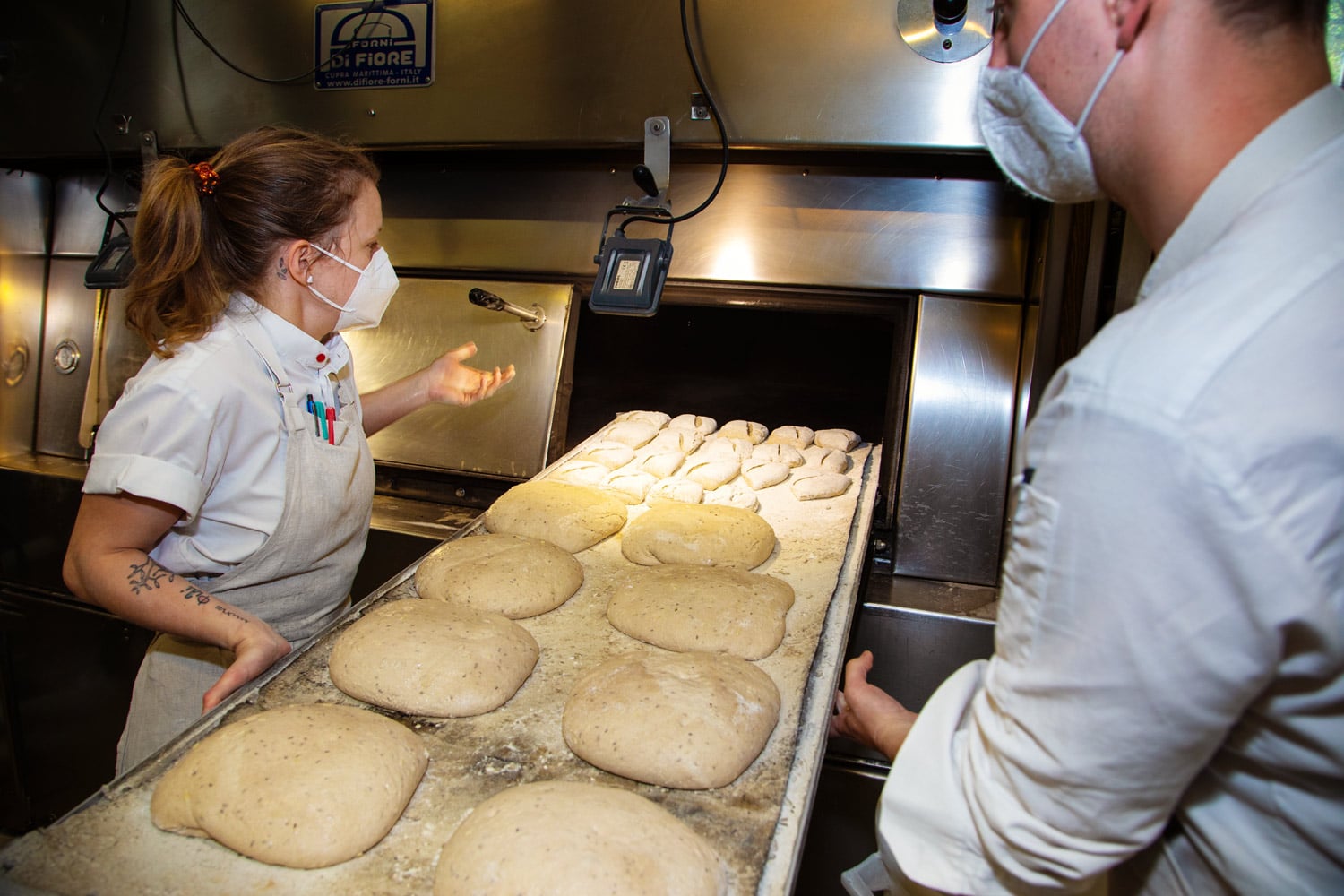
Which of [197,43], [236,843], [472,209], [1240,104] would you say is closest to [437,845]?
[236,843]

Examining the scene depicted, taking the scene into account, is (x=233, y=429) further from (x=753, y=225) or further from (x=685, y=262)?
(x=753, y=225)

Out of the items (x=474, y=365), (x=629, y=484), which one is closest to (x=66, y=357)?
(x=474, y=365)

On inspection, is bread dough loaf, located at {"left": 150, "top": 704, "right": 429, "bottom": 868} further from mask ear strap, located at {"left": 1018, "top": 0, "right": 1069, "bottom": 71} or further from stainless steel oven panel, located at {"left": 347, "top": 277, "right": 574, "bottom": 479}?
stainless steel oven panel, located at {"left": 347, "top": 277, "right": 574, "bottom": 479}

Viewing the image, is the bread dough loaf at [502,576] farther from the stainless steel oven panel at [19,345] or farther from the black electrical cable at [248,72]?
the stainless steel oven panel at [19,345]

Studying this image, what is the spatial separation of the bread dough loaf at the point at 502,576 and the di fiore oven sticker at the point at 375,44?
1.32 metres

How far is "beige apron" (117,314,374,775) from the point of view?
4.81ft

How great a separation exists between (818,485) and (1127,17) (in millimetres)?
1387

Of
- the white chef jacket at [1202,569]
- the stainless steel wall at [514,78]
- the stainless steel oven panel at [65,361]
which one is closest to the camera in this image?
the white chef jacket at [1202,569]

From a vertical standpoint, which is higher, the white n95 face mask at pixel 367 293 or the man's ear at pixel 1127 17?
the man's ear at pixel 1127 17

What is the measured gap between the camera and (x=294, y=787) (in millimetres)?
950

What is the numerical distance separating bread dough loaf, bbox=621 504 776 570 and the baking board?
0.49 ft

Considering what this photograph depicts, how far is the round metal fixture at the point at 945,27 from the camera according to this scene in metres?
1.71

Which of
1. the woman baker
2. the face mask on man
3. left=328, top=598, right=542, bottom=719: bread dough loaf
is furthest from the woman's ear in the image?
the face mask on man

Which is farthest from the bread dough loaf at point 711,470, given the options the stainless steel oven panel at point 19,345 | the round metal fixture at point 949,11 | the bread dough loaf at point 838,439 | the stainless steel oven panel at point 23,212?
the stainless steel oven panel at point 23,212
